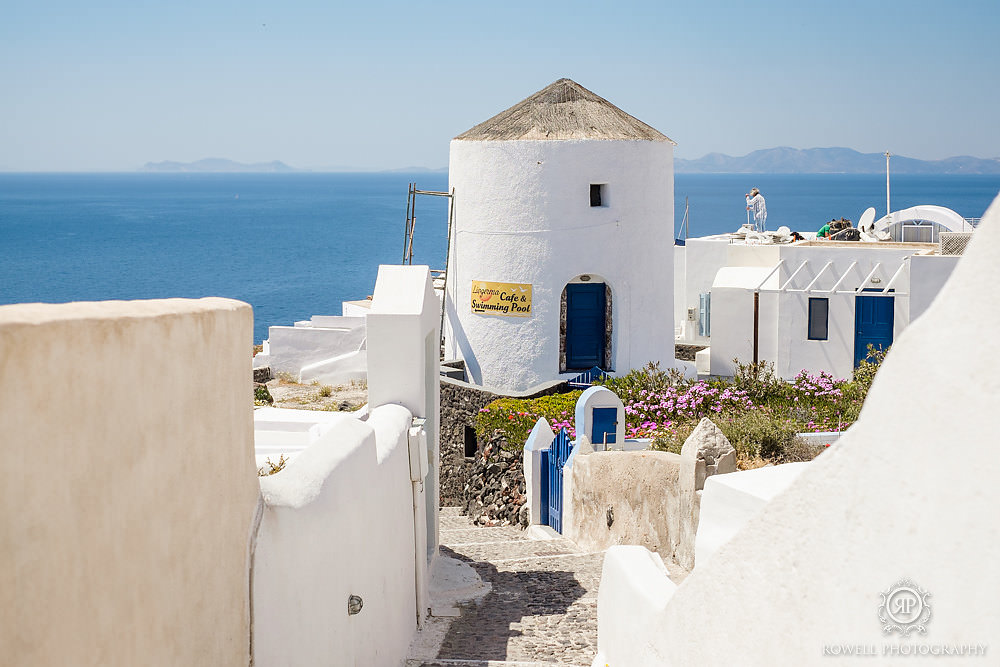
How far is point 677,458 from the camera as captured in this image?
11.7 metres

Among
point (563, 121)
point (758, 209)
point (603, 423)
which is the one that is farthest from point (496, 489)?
point (758, 209)

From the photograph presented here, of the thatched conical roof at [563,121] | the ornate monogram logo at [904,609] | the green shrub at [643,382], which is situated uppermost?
the thatched conical roof at [563,121]

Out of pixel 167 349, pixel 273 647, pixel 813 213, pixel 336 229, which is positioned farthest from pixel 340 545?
pixel 813 213

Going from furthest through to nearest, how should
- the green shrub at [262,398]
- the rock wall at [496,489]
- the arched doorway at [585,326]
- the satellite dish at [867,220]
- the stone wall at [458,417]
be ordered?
the satellite dish at [867,220]
the arched doorway at [585,326]
the green shrub at [262,398]
the stone wall at [458,417]
the rock wall at [496,489]

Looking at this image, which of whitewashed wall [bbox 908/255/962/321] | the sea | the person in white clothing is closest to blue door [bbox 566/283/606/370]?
whitewashed wall [bbox 908/255/962/321]

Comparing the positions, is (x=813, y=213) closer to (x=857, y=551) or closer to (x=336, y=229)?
(x=336, y=229)

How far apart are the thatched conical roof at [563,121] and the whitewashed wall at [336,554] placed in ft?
39.3

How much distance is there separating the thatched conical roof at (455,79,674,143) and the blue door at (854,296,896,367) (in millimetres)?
5539

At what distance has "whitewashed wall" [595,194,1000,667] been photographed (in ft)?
7.81

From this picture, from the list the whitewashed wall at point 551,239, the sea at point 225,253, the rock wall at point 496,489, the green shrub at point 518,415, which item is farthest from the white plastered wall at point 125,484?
the sea at point 225,253

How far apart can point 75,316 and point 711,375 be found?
2062cm

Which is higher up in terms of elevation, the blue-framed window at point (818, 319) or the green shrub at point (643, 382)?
the blue-framed window at point (818, 319)

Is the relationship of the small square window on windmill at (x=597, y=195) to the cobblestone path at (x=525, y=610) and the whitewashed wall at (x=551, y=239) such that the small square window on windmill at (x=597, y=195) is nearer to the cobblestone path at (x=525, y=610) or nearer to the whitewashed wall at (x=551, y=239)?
the whitewashed wall at (x=551, y=239)

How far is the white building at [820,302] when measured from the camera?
20953mm
